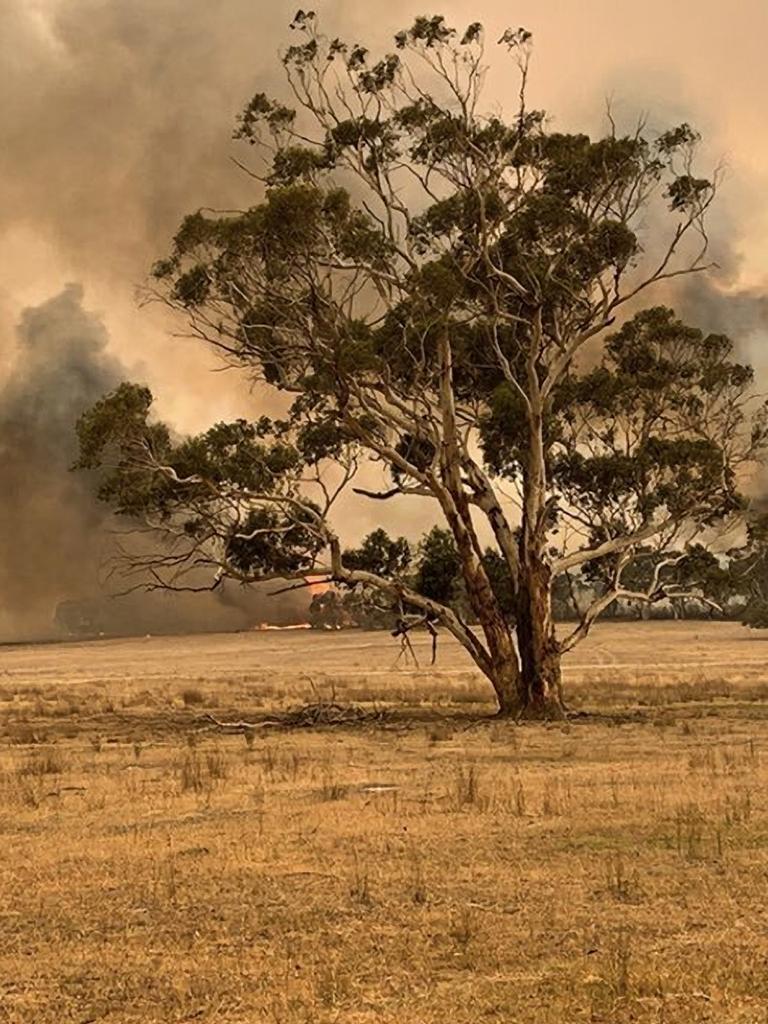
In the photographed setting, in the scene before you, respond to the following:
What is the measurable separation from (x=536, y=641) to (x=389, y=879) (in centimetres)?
2017

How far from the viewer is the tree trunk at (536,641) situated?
30.0 m

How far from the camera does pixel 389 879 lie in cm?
1029

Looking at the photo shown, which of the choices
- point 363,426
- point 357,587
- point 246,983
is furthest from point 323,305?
point 246,983

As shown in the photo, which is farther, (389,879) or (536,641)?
(536,641)

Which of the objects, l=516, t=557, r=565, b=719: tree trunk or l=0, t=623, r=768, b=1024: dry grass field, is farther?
l=516, t=557, r=565, b=719: tree trunk

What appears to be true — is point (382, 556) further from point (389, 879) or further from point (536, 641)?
point (389, 879)

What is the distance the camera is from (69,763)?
20.6m

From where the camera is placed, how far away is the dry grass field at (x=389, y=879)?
7031mm

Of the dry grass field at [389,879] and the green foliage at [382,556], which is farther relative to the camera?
the green foliage at [382,556]

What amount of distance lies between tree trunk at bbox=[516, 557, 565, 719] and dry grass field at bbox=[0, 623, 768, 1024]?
16.4ft

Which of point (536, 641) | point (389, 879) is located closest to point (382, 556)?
point (536, 641)

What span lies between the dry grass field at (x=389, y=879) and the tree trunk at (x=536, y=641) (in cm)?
500

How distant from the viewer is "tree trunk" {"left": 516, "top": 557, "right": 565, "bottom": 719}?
30.0 m

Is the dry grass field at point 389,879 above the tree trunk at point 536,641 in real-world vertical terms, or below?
below
